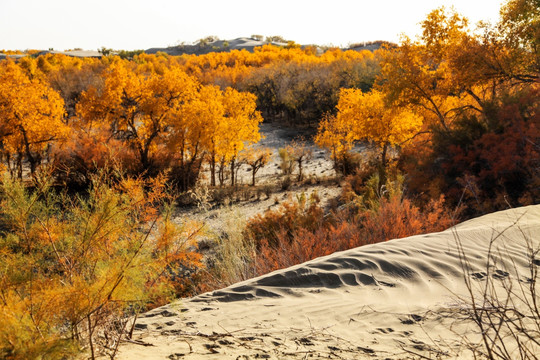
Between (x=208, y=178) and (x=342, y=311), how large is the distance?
2883 centimetres

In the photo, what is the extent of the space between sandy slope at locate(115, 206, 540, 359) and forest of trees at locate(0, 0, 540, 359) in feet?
1.94

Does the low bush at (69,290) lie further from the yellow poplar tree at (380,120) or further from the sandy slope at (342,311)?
the yellow poplar tree at (380,120)

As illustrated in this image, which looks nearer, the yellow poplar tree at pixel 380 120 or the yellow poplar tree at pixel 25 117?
the yellow poplar tree at pixel 25 117

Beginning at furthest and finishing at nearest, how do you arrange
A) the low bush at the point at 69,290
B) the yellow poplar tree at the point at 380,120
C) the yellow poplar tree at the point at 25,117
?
the yellow poplar tree at the point at 380,120 → the yellow poplar tree at the point at 25,117 → the low bush at the point at 69,290

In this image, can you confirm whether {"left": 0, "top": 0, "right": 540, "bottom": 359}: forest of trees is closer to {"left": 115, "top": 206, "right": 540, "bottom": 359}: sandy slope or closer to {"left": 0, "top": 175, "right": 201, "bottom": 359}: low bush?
{"left": 0, "top": 175, "right": 201, "bottom": 359}: low bush

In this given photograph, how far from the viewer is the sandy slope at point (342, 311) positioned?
3900mm

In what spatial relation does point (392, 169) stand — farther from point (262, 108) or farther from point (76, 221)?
point (262, 108)

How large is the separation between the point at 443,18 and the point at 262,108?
117ft

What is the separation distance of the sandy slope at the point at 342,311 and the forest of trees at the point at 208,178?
59 cm

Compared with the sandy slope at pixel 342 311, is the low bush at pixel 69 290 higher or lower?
higher

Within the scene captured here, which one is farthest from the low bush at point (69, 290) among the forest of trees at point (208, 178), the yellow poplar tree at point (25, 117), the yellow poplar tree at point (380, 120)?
the yellow poplar tree at point (25, 117)

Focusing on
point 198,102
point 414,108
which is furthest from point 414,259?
point 198,102

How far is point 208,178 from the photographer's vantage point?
33.1 m

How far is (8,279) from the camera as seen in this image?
3.87m
